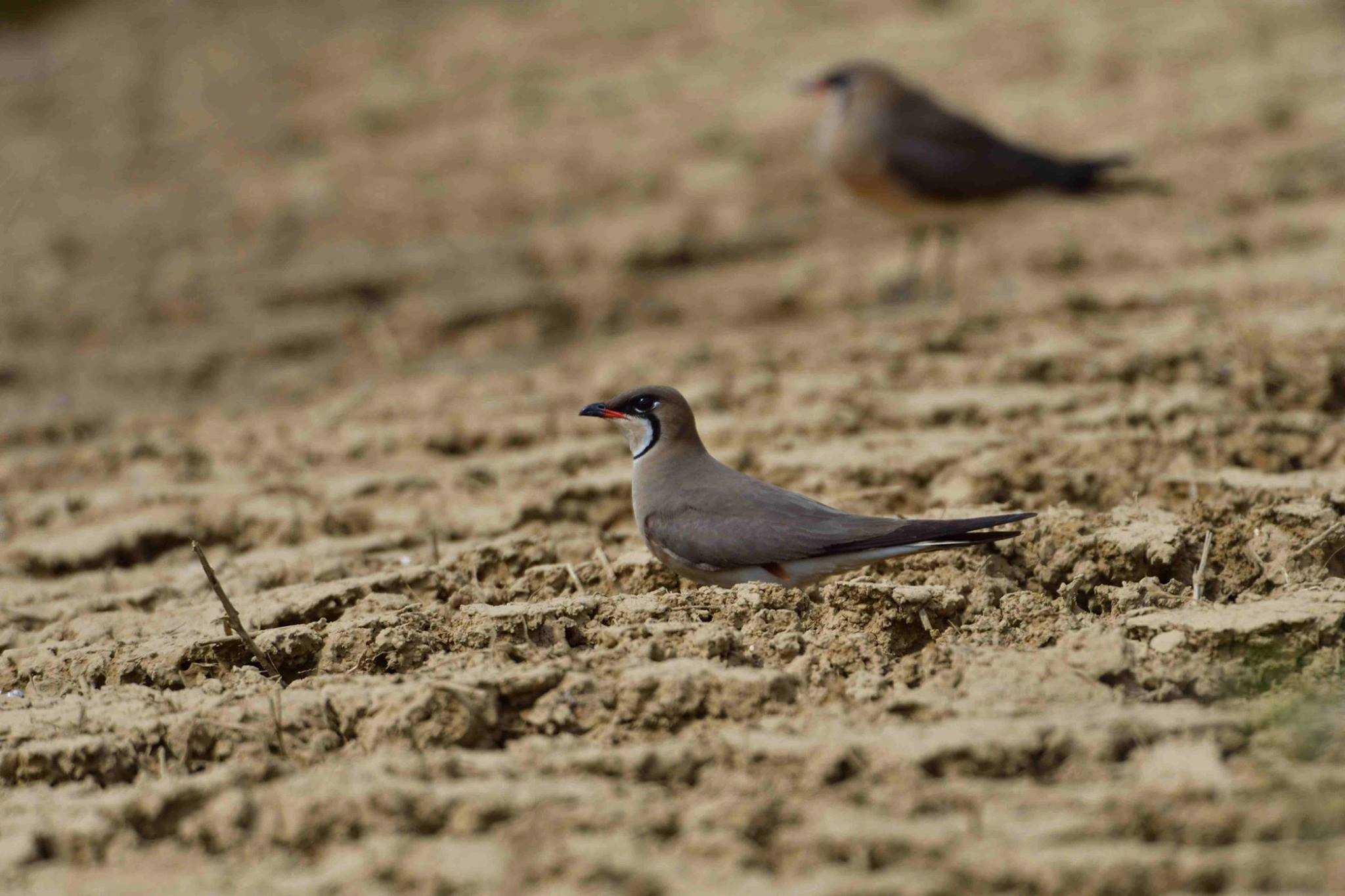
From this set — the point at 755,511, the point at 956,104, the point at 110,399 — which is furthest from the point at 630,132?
the point at 755,511

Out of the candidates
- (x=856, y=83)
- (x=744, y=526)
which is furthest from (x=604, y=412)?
(x=856, y=83)

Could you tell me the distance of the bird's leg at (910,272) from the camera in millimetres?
7000

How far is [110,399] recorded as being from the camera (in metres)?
6.58

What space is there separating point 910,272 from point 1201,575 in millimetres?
4072

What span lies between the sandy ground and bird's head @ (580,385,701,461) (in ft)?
0.98

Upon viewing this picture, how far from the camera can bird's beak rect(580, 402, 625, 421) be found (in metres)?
4.25

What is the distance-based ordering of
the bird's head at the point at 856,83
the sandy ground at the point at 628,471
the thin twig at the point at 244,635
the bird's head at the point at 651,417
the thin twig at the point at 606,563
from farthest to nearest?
the bird's head at the point at 856,83, the bird's head at the point at 651,417, the thin twig at the point at 606,563, the thin twig at the point at 244,635, the sandy ground at the point at 628,471

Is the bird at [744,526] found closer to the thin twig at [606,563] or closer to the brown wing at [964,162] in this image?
the thin twig at [606,563]

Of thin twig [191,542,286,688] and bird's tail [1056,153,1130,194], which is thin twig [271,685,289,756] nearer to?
thin twig [191,542,286,688]

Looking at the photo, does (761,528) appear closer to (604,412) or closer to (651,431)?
(651,431)

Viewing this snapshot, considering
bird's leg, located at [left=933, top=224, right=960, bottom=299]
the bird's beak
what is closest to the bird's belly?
the bird's beak

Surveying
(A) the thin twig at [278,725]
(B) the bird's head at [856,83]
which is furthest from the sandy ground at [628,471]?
(B) the bird's head at [856,83]

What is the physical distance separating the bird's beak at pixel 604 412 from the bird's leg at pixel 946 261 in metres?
2.90

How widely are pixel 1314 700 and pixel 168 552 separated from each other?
3323mm
